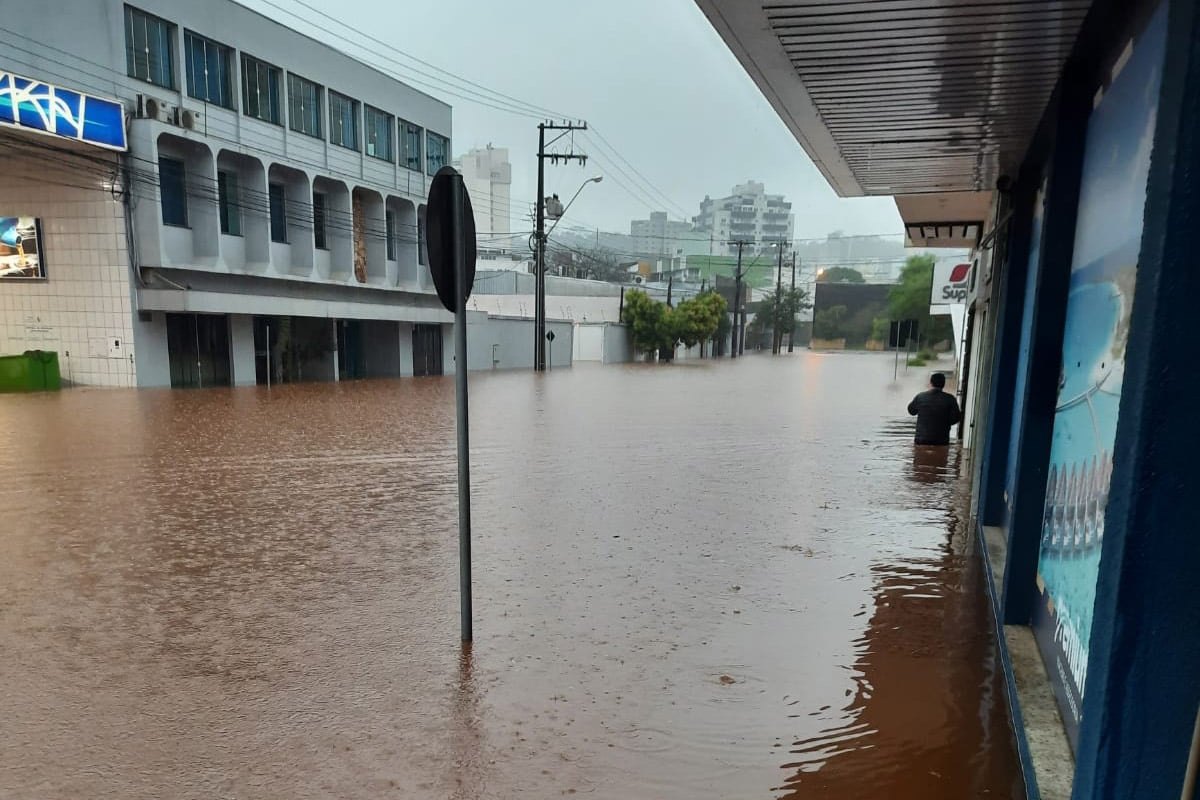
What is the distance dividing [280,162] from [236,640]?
23130mm

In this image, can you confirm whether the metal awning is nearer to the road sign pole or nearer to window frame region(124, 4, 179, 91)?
the road sign pole

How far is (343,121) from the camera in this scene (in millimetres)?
28609

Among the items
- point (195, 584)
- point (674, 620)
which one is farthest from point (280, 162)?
point (674, 620)

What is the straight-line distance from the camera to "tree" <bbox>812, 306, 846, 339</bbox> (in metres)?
87.6

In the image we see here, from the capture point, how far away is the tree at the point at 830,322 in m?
87.6

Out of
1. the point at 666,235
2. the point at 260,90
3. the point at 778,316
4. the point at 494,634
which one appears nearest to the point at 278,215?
the point at 260,90

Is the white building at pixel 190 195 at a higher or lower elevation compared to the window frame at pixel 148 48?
lower

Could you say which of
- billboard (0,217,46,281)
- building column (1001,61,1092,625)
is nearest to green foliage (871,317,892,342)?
billboard (0,217,46,281)

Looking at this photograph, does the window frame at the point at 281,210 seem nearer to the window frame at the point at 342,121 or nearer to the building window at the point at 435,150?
the window frame at the point at 342,121

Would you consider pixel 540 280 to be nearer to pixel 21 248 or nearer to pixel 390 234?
pixel 390 234

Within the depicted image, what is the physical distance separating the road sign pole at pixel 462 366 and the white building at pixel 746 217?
535 ft

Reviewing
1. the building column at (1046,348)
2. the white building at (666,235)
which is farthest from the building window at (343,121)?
the white building at (666,235)

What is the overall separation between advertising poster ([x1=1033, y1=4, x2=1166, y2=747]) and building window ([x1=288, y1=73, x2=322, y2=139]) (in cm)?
2740

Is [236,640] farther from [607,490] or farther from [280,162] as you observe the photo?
[280,162]
